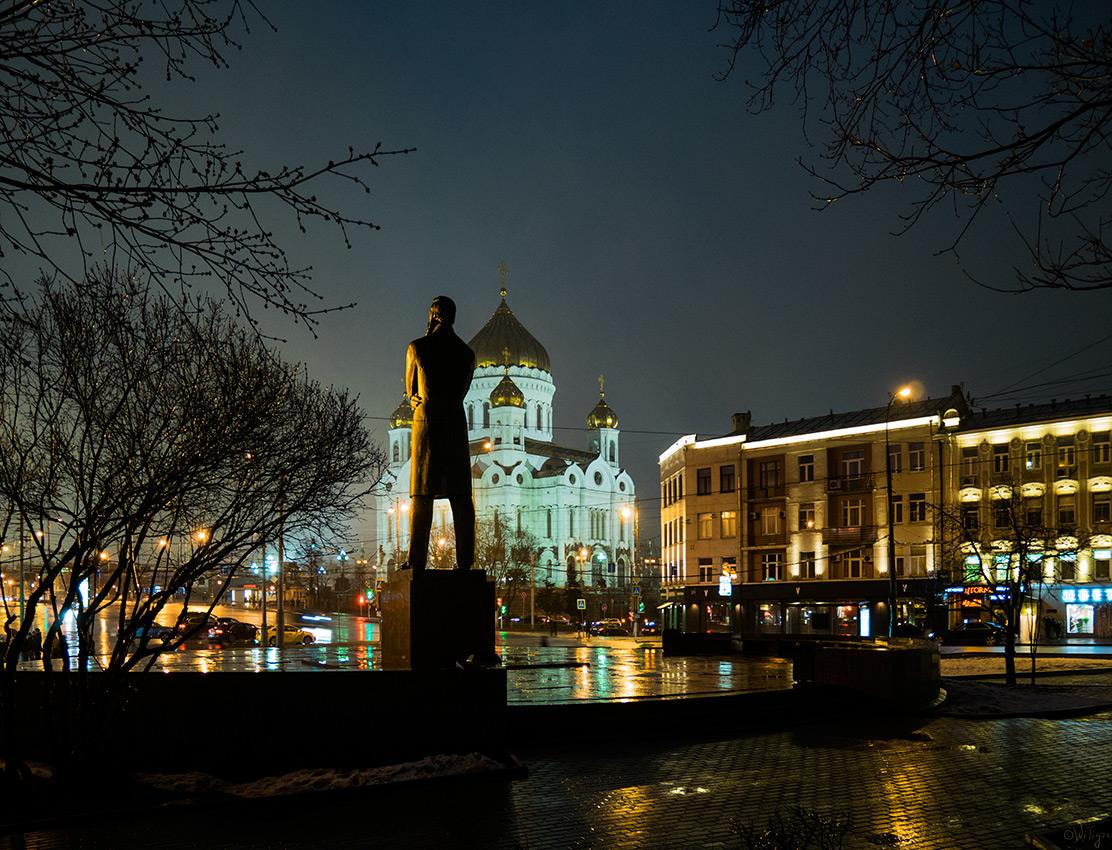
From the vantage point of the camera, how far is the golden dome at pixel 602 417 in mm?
131125

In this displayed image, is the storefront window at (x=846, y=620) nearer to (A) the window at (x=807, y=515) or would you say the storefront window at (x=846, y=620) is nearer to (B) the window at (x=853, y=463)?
(A) the window at (x=807, y=515)

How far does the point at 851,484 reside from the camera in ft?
177

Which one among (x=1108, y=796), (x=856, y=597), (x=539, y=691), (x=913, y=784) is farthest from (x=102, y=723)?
(x=856, y=597)

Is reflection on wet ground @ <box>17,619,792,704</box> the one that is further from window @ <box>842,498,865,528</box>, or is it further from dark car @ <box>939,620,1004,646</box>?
window @ <box>842,498,865,528</box>

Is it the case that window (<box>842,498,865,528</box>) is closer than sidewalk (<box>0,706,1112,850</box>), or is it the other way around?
sidewalk (<box>0,706,1112,850</box>)

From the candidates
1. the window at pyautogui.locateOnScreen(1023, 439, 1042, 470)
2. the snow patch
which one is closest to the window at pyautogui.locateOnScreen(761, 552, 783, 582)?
the window at pyautogui.locateOnScreen(1023, 439, 1042, 470)

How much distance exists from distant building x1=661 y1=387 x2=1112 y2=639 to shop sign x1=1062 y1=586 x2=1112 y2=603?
7 cm

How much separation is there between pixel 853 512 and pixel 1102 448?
1212 centimetres

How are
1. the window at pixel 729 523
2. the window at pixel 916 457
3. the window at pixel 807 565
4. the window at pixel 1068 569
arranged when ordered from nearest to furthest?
the window at pixel 1068 569 → the window at pixel 916 457 → the window at pixel 807 565 → the window at pixel 729 523

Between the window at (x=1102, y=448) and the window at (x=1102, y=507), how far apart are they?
1.66 m

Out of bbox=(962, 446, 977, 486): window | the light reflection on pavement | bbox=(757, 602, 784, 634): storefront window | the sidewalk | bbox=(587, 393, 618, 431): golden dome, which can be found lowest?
bbox=(757, 602, 784, 634): storefront window

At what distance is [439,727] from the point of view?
1066 cm

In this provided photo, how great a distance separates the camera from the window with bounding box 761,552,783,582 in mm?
56119

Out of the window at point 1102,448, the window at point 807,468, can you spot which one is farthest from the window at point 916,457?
the window at point 1102,448
